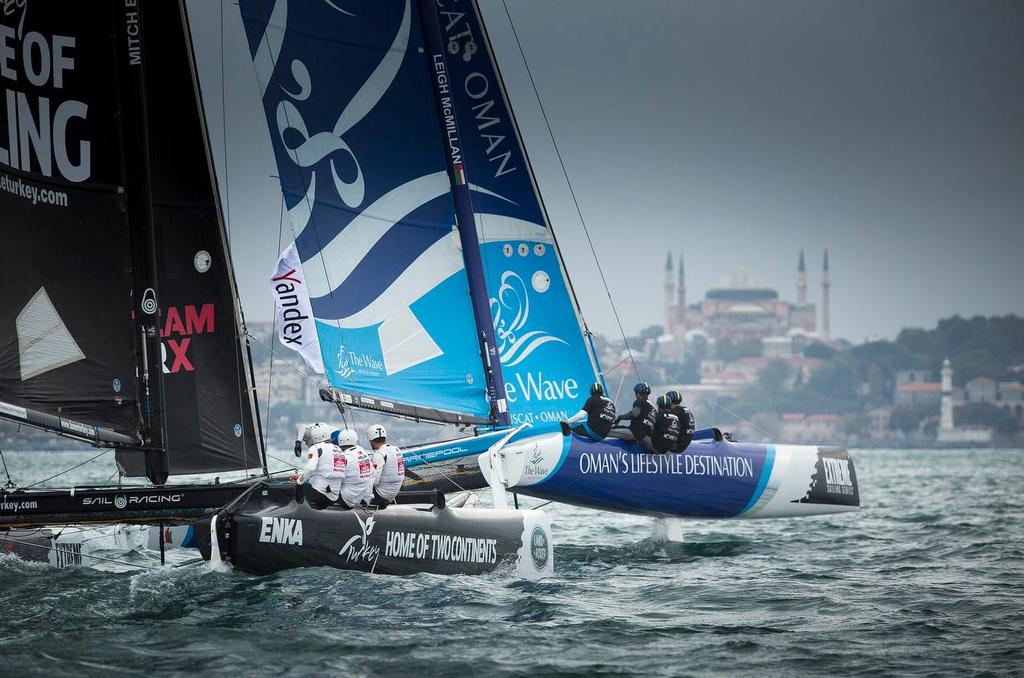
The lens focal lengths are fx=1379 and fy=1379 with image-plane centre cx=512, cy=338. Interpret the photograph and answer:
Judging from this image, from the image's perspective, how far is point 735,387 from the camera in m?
144

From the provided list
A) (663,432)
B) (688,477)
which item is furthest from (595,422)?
(688,477)

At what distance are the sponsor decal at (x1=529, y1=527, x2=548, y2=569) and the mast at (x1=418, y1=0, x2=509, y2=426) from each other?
309 centimetres

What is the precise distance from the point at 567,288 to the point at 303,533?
5.61 metres

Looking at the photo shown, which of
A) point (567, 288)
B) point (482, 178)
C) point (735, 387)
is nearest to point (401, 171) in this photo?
point (482, 178)

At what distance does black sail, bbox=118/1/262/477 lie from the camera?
10625 millimetres

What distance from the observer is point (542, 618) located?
8.47 m

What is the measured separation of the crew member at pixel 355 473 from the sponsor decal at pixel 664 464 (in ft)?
8.34

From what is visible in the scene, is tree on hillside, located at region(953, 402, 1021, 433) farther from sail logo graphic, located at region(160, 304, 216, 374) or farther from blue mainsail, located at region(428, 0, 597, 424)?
sail logo graphic, located at region(160, 304, 216, 374)

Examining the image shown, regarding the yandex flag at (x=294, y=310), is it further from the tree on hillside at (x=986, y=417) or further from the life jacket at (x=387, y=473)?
the tree on hillside at (x=986, y=417)

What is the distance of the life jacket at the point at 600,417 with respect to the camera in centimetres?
1215

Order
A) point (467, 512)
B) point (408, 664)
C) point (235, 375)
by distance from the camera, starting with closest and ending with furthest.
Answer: point (408, 664) → point (467, 512) → point (235, 375)

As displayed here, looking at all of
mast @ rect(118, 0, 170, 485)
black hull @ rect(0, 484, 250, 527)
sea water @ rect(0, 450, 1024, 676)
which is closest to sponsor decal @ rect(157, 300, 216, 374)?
mast @ rect(118, 0, 170, 485)

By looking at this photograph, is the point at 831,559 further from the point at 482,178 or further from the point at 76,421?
the point at 76,421

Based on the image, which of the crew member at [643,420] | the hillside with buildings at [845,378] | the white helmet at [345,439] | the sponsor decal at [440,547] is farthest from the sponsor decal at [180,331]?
the hillside with buildings at [845,378]
